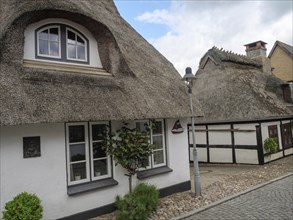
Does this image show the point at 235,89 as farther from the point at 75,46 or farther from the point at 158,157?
the point at 75,46

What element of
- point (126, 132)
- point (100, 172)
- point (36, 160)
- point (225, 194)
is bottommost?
point (225, 194)

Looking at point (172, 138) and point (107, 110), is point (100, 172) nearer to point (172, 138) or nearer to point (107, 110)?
point (107, 110)

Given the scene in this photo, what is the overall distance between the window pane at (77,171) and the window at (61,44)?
9.54ft

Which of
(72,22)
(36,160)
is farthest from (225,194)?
(72,22)

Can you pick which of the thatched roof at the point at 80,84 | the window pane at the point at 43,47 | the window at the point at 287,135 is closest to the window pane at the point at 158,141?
the thatched roof at the point at 80,84

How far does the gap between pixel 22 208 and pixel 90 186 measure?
84.1 inches

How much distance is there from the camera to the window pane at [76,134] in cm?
741

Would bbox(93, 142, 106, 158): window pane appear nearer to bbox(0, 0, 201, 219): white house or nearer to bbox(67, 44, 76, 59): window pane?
bbox(0, 0, 201, 219): white house

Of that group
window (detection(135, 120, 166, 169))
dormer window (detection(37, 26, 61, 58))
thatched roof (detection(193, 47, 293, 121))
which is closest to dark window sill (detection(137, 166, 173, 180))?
window (detection(135, 120, 166, 169))

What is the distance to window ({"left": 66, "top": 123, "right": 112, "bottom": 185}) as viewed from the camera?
7.38m

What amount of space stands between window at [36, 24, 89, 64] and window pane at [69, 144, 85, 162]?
242 centimetres

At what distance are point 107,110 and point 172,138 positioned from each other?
338 centimetres

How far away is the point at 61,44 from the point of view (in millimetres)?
7969

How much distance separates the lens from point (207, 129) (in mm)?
16141
